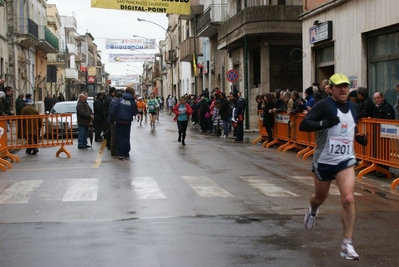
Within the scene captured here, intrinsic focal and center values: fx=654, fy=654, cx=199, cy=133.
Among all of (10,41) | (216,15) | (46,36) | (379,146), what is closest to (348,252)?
(379,146)

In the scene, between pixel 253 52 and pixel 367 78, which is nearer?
pixel 367 78

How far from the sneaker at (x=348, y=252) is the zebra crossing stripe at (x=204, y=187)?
417 centimetres

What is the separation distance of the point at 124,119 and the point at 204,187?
5658mm

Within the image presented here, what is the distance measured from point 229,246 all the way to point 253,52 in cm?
2674

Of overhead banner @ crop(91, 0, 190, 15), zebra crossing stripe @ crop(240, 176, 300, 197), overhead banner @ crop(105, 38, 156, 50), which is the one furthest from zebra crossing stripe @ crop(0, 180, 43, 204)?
overhead banner @ crop(105, 38, 156, 50)

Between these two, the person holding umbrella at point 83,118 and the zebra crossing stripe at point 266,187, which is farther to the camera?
the person holding umbrella at point 83,118

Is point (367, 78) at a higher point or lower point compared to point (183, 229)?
higher

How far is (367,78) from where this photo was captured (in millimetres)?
19281

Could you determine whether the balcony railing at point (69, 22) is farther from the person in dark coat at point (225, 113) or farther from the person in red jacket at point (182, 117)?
the person in red jacket at point (182, 117)

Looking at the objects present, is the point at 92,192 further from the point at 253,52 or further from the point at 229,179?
the point at 253,52

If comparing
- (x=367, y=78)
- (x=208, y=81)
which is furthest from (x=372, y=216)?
(x=208, y=81)

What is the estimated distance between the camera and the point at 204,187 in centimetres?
1114

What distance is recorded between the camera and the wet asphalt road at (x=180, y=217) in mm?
6328

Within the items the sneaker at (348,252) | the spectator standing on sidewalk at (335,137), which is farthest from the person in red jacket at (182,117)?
the sneaker at (348,252)
